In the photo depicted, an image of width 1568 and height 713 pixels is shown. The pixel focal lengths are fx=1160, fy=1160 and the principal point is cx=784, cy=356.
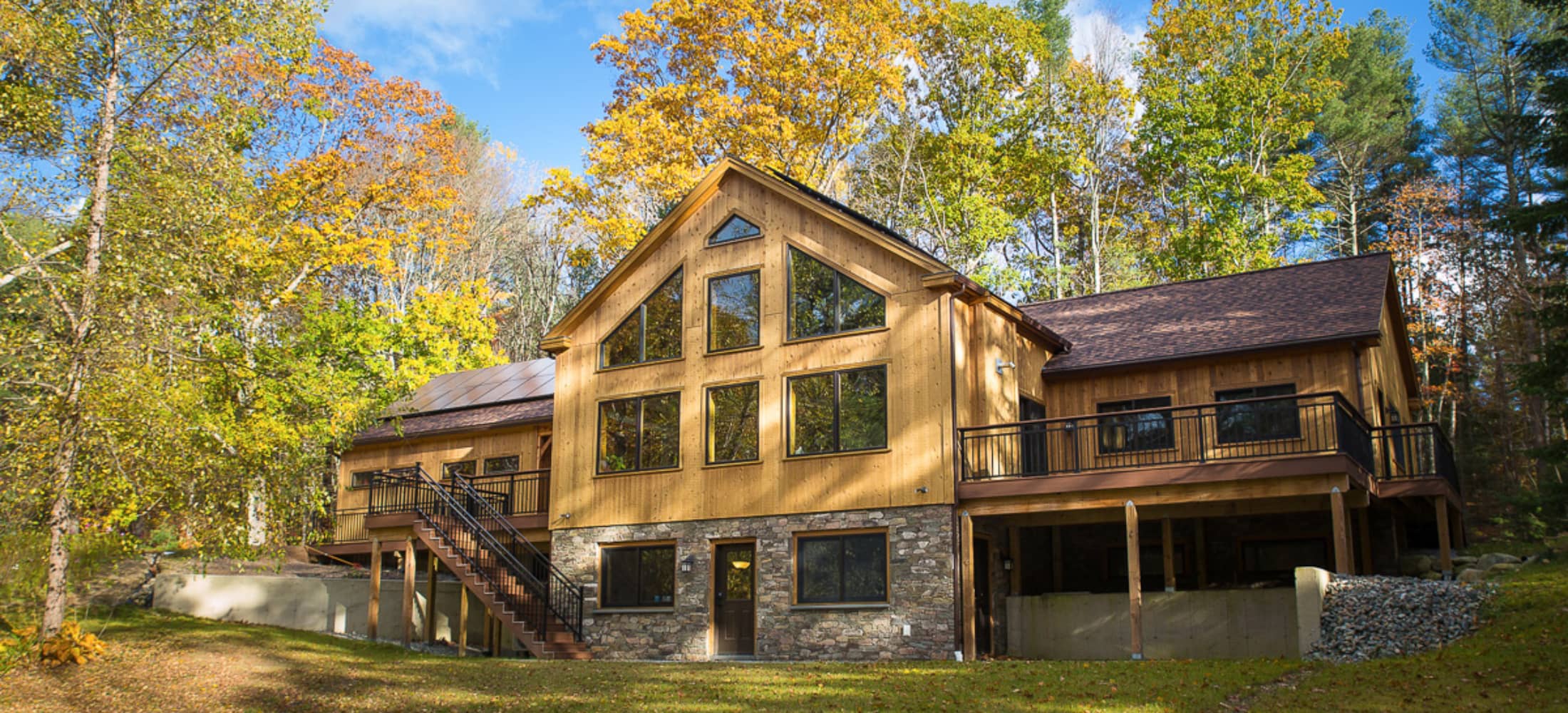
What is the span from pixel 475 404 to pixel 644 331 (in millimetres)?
7716

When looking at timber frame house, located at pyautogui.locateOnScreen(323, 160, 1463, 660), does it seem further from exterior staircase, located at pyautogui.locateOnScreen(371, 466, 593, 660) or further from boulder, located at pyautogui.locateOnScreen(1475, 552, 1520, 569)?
boulder, located at pyautogui.locateOnScreen(1475, 552, 1520, 569)

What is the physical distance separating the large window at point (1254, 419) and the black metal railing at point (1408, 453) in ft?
4.08

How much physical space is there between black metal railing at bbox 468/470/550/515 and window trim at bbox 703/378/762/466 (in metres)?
4.59

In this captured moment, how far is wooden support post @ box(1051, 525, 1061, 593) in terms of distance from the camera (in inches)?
834

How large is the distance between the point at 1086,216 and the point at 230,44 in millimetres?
26603

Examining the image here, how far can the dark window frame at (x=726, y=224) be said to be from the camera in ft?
66.7

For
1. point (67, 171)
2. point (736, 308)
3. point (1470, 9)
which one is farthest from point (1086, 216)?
point (67, 171)

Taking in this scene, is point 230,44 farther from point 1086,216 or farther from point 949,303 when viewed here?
point 1086,216

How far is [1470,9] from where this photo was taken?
3459 centimetres

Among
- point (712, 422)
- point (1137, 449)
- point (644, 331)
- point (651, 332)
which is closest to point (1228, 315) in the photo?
point (1137, 449)

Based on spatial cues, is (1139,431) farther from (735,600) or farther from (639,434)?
(639,434)

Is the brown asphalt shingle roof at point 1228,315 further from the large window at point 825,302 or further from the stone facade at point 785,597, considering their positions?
the stone facade at point 785,597

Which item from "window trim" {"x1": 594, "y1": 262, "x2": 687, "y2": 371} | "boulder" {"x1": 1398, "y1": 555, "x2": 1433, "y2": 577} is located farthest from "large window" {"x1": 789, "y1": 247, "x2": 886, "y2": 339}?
"boulder" {"x1": 1398, "y1": 555, "x2": 1433, "y2": 577}

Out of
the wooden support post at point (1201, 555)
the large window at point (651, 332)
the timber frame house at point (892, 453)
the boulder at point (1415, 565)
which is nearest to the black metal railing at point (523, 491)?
the timber frame house at point (892, 453)
